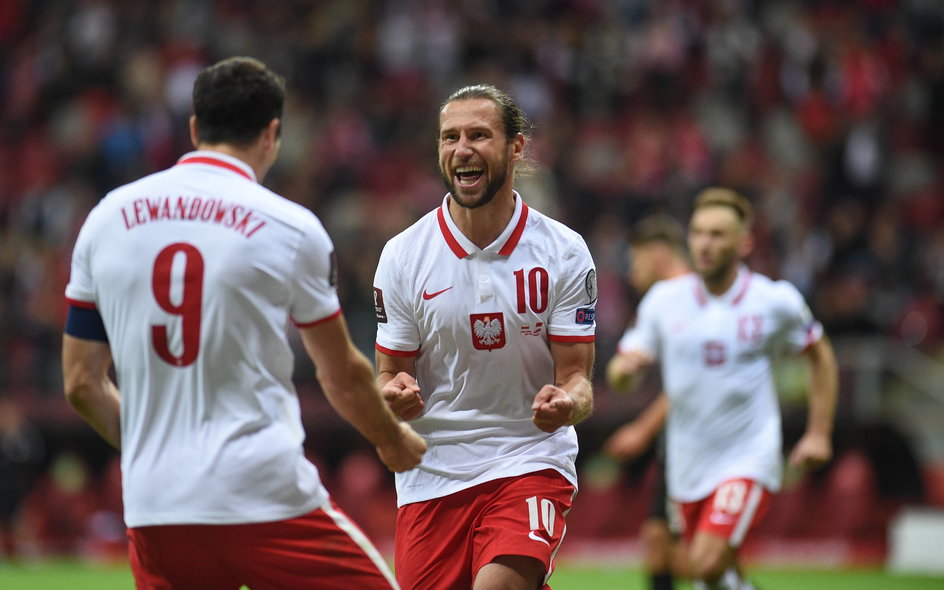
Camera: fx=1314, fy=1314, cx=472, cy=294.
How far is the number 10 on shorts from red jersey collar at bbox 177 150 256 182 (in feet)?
5.97

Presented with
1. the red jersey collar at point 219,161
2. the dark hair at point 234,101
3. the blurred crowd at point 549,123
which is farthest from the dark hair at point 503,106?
the blurred crowd at point 549,123

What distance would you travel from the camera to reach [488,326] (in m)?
5.37

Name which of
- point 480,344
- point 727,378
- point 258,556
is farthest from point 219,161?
point 727,378

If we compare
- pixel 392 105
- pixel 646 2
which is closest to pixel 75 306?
pixel 392 105

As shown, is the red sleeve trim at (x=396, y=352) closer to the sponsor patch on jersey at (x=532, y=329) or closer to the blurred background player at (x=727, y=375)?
the sponsor patch on jersey at (x=532, y=329)

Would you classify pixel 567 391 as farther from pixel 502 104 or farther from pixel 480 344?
pixel 502 104

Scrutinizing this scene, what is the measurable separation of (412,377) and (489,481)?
0.53 metres

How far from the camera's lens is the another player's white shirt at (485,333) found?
5.38m

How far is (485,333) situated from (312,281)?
138cm

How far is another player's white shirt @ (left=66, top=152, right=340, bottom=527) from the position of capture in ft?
13.2

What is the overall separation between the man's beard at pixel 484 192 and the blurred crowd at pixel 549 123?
9.42 metres

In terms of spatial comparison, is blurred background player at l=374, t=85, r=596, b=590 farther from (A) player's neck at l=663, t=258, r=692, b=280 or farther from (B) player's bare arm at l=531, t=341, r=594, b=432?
(A) player's neck at l=663, t=258, r=692, b=280

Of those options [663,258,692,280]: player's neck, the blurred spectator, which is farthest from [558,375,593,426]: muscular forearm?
the blurred spectator

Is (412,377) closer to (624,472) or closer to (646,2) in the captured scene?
(624,472)
